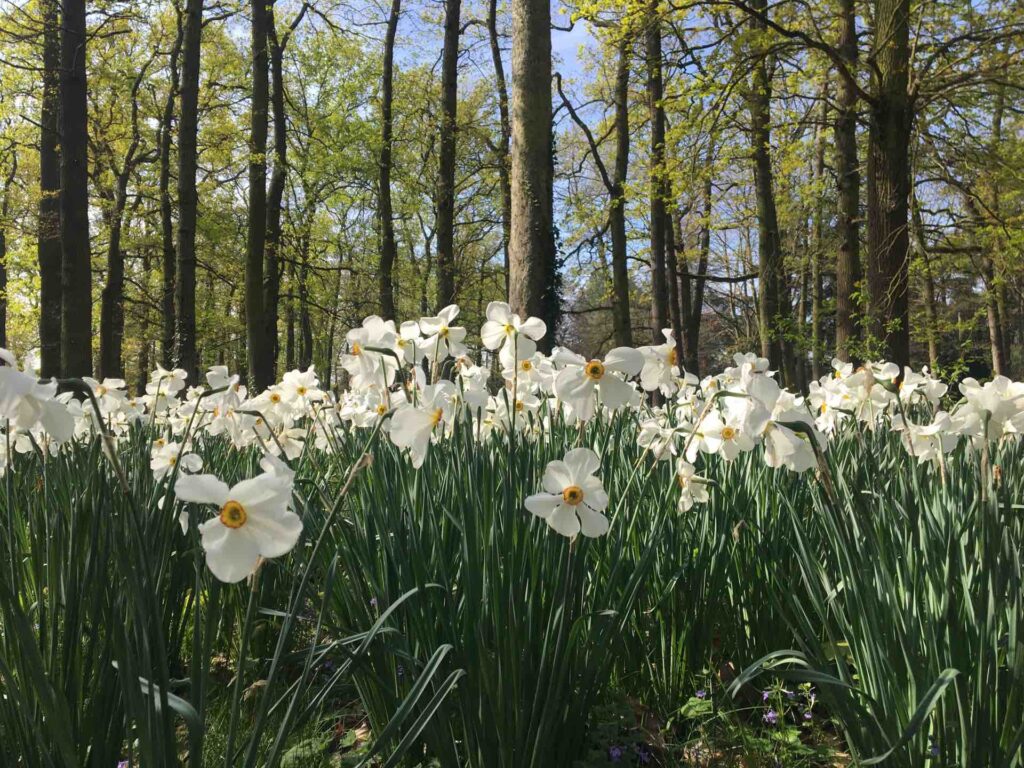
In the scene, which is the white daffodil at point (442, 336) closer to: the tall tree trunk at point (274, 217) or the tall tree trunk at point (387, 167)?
the tall tree trunk at point (274, 217)

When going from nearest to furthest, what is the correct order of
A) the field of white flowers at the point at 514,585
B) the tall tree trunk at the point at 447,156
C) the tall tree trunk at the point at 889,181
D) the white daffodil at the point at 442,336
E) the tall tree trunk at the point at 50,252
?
the field of white flowers at the point at 514,585
the white daffodil at the point at 442,336
the tall tree trunk at the point at 889,181
the tall tree trunk at the point at 50,252
the tall tree trunk at the point at 447,156

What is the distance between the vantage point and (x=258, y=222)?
1038cm

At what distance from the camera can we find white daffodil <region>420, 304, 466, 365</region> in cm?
236

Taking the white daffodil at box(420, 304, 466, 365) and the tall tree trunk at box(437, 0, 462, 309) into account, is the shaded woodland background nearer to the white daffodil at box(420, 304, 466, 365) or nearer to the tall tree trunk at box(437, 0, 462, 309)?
the tall tree trunk at box(437, 0, 462, 309)

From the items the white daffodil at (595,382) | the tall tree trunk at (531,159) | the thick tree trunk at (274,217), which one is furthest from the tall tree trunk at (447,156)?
the white daffodil at (595,382)

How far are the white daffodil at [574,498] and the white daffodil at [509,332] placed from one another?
787 millimetres

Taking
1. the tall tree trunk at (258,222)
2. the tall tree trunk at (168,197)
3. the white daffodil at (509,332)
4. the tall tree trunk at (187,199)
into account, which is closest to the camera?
the white daffodil at (509,332)

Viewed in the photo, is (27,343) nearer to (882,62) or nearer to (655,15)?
(655,15)

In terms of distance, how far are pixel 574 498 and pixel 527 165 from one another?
526cm

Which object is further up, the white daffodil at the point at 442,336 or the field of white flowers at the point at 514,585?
the white daffodil at the point at 442,336

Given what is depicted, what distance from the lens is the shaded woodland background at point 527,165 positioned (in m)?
7.37

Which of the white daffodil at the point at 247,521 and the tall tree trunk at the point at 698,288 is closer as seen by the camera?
the white daffodil at the point at 247,521

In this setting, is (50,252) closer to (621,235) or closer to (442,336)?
(621,235)

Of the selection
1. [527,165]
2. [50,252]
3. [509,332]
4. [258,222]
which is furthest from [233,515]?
[50,252]
